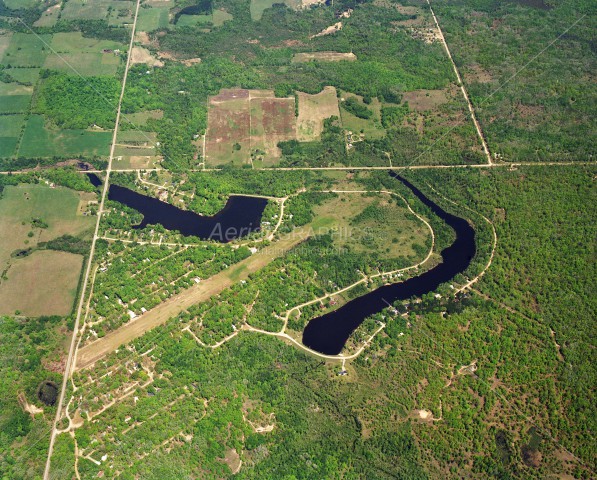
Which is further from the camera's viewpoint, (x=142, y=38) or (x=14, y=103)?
(x=142, y=38)

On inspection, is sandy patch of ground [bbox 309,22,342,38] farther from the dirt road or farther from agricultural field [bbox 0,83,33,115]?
agricultural field [bbox 0,83,33,115]

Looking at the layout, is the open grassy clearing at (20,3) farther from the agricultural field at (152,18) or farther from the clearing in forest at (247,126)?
the clearing in forest at (247,126)

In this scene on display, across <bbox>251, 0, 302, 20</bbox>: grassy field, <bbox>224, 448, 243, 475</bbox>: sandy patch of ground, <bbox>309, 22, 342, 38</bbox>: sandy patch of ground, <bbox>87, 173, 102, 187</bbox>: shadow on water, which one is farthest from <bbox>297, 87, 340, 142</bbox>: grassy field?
<bbox>224, 448, 243, 475</bbox>: sandy patch of ground

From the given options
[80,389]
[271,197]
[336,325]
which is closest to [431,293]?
[336,325]

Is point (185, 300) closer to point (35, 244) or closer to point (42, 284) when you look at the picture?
point (42, 284)

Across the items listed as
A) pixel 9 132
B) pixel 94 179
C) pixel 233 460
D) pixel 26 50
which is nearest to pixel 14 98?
pixel 9 132

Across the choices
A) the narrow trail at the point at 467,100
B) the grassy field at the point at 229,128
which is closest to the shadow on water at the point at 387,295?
the narrow trail at the point at 467,100

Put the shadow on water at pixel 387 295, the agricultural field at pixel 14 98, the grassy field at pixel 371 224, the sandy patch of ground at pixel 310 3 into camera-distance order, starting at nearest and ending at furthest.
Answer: the shadow on water at pixel 387 295
the grassy field at pixel 371 224
the agricultural field at pixel 14 98
the sandy patch of ground at pixel 310 3
